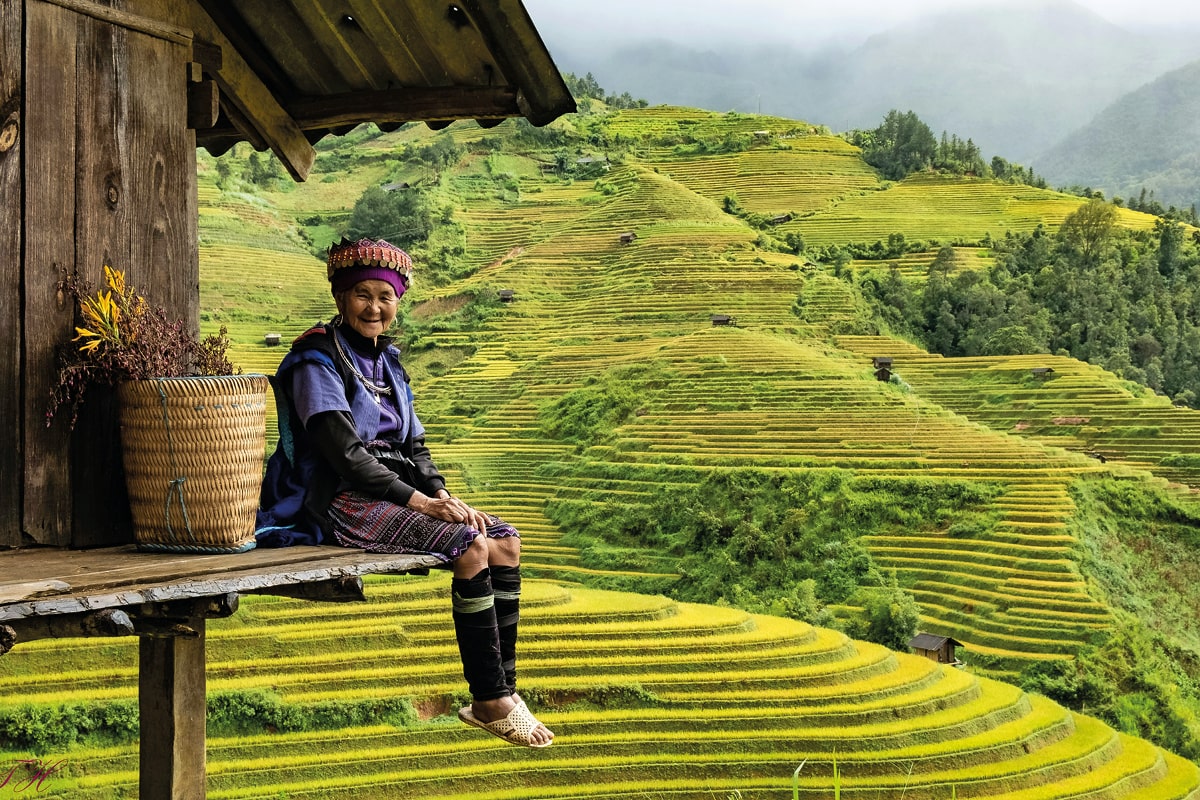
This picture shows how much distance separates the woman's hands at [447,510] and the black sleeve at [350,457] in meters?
0.03

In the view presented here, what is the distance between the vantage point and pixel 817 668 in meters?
16.2

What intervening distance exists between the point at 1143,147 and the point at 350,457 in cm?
16617

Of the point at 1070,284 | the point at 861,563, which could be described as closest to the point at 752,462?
the point at 861,563

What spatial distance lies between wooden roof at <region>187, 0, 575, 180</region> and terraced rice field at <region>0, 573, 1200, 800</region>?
966 centimetres

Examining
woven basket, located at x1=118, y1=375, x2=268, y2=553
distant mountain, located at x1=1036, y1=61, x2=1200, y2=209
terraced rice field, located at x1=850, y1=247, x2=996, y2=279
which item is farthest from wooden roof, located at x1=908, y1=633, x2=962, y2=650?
distant mountain, located at x1=1036, y1=61, x2=1200, y2=209

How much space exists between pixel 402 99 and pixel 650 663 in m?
12.9

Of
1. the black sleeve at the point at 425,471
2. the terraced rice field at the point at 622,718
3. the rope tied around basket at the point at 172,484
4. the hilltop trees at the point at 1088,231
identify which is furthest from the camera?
the hilltop trees at the point at 1088,231

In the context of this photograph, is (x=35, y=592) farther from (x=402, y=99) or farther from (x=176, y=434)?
(x=402, y=99)

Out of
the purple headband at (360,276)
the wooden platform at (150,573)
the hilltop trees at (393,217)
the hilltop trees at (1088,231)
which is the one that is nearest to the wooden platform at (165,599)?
the wooden platform at (150,573)

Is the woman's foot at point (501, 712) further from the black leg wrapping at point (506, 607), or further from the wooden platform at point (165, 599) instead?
the wooden platform at point (165, 599)

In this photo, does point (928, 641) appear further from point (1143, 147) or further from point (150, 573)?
point (1143, 147)

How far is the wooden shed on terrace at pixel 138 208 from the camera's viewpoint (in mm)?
2422

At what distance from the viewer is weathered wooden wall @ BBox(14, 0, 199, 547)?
2672 millimetres

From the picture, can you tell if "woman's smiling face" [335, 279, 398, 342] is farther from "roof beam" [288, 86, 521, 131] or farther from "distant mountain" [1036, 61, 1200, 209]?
"distant mountain" [1036, 61, 1200, 209]
